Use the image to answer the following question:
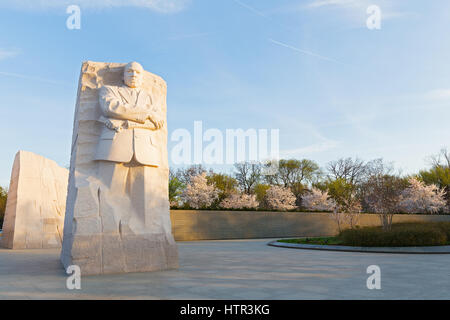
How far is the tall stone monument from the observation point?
6750mm

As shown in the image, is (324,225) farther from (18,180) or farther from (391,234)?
(18,180)

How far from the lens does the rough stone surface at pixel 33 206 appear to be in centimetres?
1353

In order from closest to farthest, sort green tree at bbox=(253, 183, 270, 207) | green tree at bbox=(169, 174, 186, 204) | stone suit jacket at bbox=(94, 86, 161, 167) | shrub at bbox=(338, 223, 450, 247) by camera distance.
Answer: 1. stone suit jacket at bbox=(94, 86, 161, 167)
2. shrub at bbox=(338, 223, 450, 247)
3. green tree at bbox=(169, 174, 186, 204)
4. green tree at bbox=(253, 183, 270, 207)

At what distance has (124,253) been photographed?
6863 mm

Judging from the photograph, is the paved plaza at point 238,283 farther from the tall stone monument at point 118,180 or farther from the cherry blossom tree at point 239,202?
the cherry blossom tree at point 239,202

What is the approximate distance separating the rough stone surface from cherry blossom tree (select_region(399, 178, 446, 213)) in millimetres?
29828

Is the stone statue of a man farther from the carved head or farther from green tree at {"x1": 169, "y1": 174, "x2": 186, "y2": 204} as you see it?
green tree at {"x1": 169, "y1": 174, "x2": 186, "y2": 204}

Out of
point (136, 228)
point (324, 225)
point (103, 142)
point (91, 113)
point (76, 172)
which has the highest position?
point (91, 113)

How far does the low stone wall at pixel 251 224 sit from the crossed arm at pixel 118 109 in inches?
498

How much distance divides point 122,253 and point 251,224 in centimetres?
1642

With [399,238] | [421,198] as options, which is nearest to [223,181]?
[421,198]

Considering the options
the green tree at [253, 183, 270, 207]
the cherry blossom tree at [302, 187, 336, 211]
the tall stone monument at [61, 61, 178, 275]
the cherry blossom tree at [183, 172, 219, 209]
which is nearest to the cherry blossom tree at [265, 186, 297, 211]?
the cherry blossom tree at [302, 187, 336, 211]
